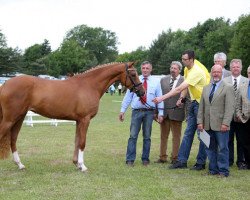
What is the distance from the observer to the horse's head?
8.50 m

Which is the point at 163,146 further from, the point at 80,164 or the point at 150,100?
the point at 80,164

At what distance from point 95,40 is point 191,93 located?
350 feet

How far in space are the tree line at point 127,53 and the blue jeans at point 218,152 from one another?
1744 inches

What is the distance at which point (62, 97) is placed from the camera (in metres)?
8.09

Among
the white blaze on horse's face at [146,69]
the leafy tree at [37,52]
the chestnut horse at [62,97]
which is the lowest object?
the chestnut horse at [62,97]

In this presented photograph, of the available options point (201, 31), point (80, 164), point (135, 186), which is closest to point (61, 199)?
point (135, 186)

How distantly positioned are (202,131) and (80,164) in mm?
2439

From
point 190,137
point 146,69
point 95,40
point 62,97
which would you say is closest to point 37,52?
point 95,40

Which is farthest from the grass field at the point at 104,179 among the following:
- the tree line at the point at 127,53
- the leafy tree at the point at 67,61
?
the leafy tree at the point at 67,61

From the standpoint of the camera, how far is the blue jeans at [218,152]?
7.65 metres

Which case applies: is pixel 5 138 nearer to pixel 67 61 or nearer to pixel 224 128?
pixel 224 128

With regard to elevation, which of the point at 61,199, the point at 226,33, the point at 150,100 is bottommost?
the point at 61,199

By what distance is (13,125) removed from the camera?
836cm

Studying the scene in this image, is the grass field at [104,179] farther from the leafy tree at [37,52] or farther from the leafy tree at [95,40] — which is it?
the leafy tree at [95,40]
